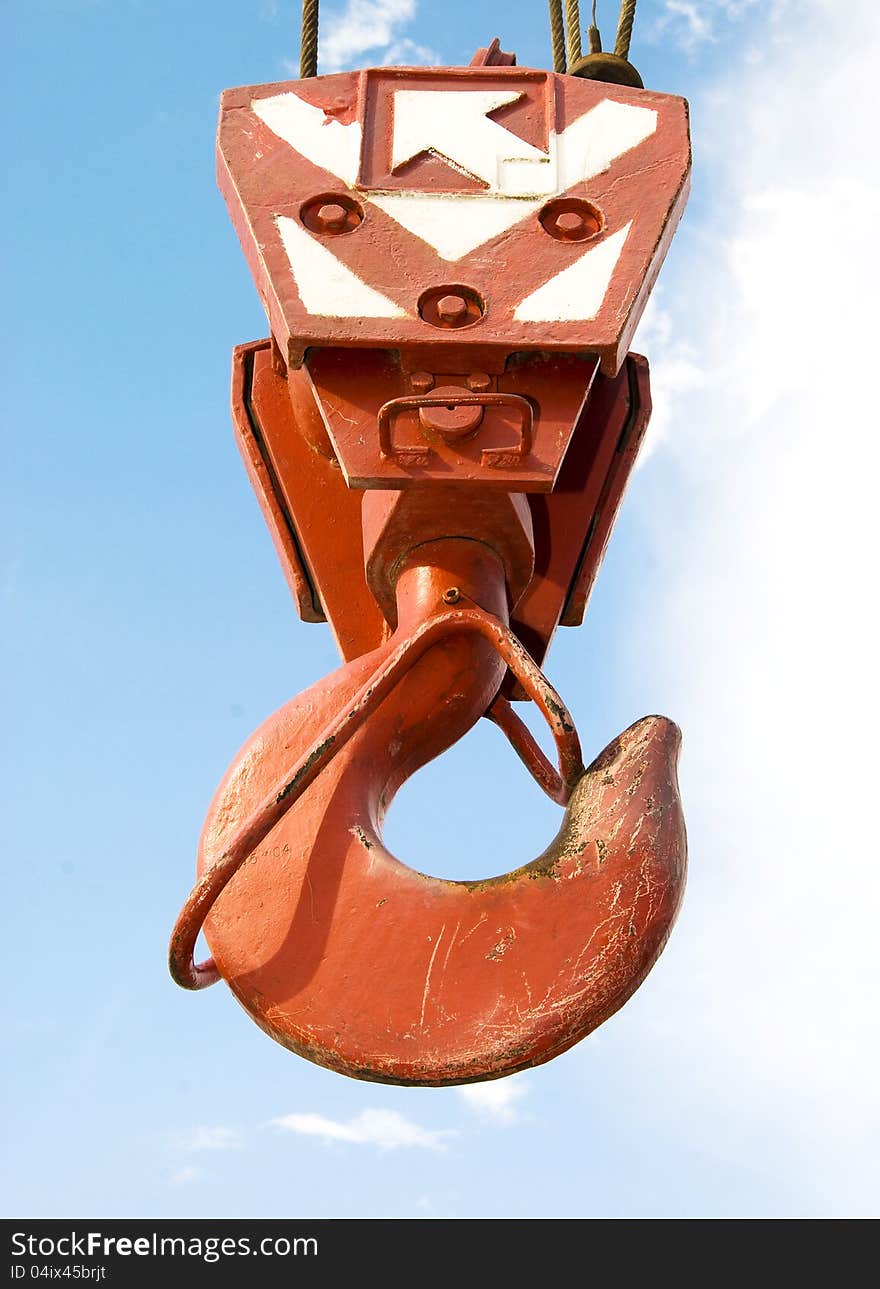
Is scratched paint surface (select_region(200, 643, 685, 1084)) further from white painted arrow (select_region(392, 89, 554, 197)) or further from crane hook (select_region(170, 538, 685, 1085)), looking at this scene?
white painted arrow (select_region(392, 89, 554, 197))

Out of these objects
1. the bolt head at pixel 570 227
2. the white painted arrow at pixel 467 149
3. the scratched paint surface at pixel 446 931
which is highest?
the white painted arrow at pixel 467 149

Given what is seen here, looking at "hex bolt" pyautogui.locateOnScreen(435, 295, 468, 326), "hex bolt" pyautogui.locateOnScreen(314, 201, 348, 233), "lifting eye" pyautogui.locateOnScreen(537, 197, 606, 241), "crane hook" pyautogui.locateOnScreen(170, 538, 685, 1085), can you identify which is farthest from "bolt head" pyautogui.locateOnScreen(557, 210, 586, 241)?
"crane hook" pyautogui.locateOnScreen(170, 538, 685, 1085)

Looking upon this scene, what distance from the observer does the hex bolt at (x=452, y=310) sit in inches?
92.9

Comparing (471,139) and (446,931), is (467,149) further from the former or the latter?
(446,931)

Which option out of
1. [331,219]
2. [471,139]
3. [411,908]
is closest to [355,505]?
[331,219]

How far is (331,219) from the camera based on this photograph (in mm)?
2473

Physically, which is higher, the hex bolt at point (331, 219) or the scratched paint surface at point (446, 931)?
the hex bolt at point (331, 219)

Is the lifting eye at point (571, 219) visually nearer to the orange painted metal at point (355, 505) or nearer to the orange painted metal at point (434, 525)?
the orange painted metal at point (434, 525)

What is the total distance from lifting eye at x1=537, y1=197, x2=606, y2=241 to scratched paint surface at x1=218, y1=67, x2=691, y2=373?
0.01 metres

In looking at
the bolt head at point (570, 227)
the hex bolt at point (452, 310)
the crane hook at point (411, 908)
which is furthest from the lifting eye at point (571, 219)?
the crane hook at point (411, 908)

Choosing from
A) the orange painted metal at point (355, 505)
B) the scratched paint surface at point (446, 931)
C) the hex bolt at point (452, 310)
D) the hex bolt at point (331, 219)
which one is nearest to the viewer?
the scratched paint surface at point (446, 931)

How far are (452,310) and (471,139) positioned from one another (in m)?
0.43

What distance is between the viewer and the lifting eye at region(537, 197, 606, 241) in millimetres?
2498

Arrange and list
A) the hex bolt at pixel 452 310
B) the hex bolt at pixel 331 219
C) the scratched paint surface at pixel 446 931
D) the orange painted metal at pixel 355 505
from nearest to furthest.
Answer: the scratched paint surface at pixel 446 931 → the hex bolt at pixel 452 310 → the hex bolt at pixel 331 219 → the orange painted metal at pixel 355 505
